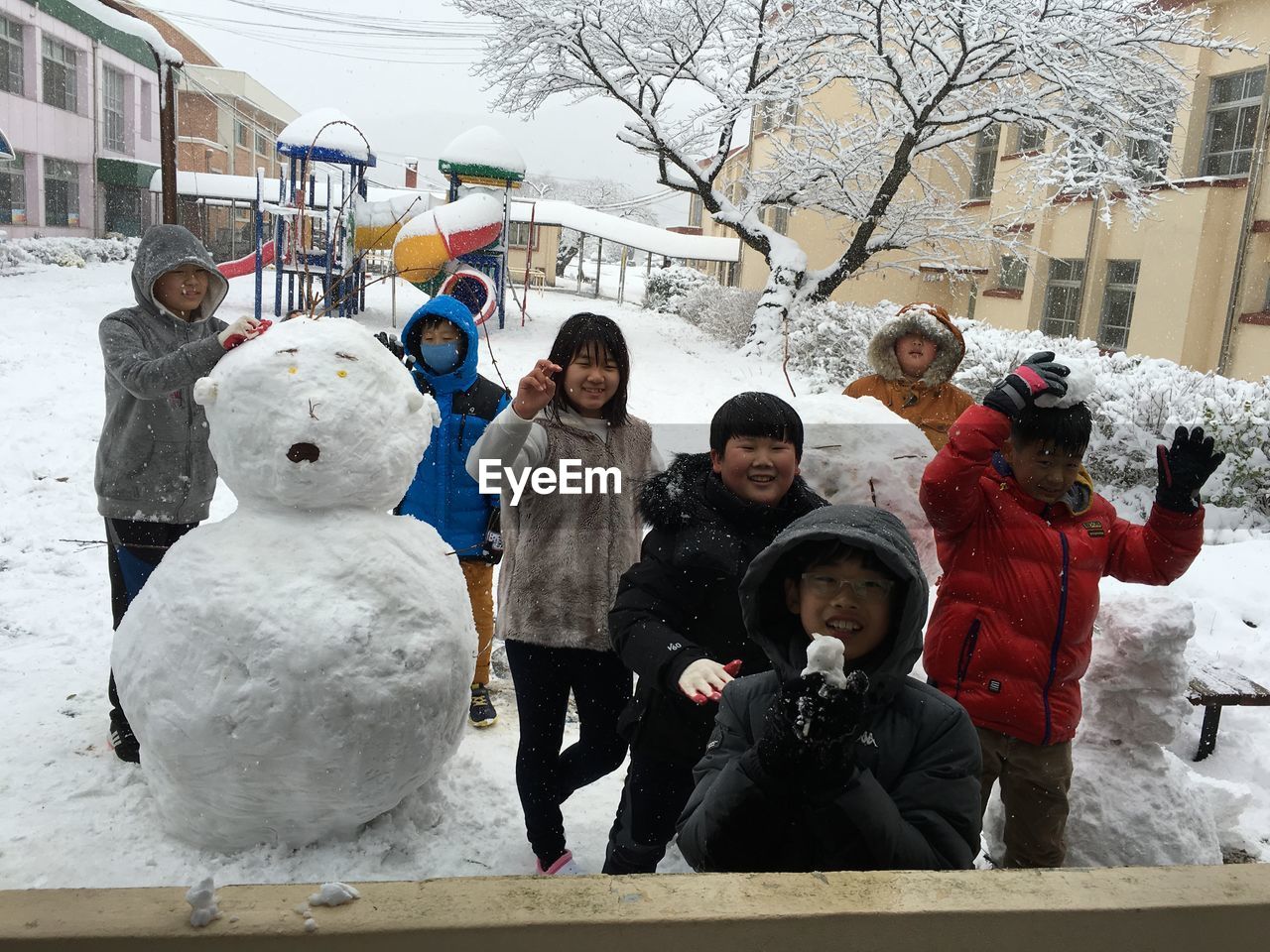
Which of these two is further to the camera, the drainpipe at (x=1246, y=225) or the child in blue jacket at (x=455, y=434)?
the drainpipe at (x=1246, y=225)

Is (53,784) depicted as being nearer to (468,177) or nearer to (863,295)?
→ (468,177)

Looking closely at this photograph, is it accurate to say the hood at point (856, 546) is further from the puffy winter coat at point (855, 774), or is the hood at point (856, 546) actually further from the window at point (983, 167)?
the window at point (983, 167)

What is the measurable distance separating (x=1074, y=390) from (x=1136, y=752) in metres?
1.09

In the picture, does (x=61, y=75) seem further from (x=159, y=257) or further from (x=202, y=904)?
(x=202, y=904)

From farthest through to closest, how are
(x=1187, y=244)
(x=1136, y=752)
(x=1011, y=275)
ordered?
(x=1011, y=275) → (x=1187, y=244) → (x=1136, y=752)

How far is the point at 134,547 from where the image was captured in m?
2.57

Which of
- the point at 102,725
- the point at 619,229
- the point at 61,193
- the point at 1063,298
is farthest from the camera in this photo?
the point at 619,229

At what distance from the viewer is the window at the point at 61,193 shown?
6414 millimetres

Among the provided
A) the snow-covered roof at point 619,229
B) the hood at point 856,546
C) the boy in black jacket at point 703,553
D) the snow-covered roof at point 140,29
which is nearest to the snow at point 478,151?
the snow-covered roof at point 619,229

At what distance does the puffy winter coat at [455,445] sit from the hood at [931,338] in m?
1.32

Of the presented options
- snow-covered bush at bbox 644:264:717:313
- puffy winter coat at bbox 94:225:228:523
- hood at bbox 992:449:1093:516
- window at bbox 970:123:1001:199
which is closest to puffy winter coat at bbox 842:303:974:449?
hood at bbox 992:449:1093:516

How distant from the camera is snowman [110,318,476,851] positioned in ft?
6.20

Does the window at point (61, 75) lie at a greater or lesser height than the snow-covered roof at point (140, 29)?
greater

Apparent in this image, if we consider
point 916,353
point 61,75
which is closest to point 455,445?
point 916,353
